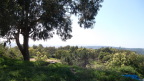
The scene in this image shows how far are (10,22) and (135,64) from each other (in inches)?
783

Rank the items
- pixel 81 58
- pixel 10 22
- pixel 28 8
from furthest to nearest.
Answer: pixel 81 58 < pixel 28 8 < pixel 10 22

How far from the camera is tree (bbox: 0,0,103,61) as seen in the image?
311 inches

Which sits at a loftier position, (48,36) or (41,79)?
(48,36)

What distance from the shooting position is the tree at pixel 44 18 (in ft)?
25.9

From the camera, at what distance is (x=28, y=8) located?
8555 millimetres

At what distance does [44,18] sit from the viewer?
9.15m

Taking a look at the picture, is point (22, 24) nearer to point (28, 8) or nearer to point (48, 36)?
point (28, 8)

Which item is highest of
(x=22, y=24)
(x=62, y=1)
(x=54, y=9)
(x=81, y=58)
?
(x=62, y=1)

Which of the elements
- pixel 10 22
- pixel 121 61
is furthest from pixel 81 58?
pixel 10 22

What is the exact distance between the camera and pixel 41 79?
457 cm

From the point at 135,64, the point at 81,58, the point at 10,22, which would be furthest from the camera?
the point at 81,58

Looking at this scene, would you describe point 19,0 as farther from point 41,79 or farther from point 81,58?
point 81,58

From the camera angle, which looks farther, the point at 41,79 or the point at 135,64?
the point at 135,64

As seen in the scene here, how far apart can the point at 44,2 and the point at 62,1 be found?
45.9 inches
